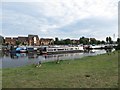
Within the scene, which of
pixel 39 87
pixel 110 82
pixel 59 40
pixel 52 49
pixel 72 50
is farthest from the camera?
pixel 59 40

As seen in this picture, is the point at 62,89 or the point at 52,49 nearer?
the point at 62,89

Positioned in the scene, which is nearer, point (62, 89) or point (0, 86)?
point (62, 89)

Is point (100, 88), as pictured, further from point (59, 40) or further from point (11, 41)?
point (11, 41)

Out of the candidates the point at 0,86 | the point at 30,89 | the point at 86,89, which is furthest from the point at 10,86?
the point at 86,89

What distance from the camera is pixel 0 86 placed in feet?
44.0

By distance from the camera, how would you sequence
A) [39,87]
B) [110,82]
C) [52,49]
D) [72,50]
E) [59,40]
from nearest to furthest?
[39,87] → [110,82] → [52,49] → [72,50] → [59,40]

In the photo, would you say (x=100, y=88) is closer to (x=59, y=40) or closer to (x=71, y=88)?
(x=71, y=88)

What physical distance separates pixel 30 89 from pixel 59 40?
178491 millimetres

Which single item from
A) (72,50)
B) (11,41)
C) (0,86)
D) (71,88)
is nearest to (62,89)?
(71,88)

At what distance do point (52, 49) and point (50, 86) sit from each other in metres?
90.3

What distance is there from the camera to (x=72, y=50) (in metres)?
116

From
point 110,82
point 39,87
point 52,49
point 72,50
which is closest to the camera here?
point 39,87

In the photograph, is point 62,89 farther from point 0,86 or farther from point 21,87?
point 0,86

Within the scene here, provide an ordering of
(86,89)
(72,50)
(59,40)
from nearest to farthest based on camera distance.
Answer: (86,89) → (72,50) → (59,40)
